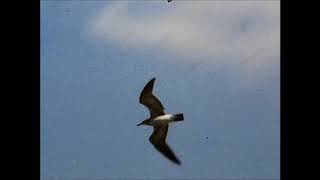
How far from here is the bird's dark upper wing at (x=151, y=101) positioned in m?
7.15

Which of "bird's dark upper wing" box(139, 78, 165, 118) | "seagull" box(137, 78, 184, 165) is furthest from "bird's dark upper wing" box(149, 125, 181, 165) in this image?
"bird's dark upper wing" box(139, 78, 165, 118)

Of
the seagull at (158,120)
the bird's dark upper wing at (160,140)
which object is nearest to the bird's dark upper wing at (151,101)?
the seagull at (158,120)

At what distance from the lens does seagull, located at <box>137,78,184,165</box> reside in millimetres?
7143

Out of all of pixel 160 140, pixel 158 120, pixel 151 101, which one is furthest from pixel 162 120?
pixel 160 140

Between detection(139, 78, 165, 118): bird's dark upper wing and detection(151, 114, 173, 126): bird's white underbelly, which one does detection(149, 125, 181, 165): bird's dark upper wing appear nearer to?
detection(151, 114, 173, 126): bird's white underbelly

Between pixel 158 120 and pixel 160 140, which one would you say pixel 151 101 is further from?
pixel 160 140

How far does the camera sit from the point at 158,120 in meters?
7.37
